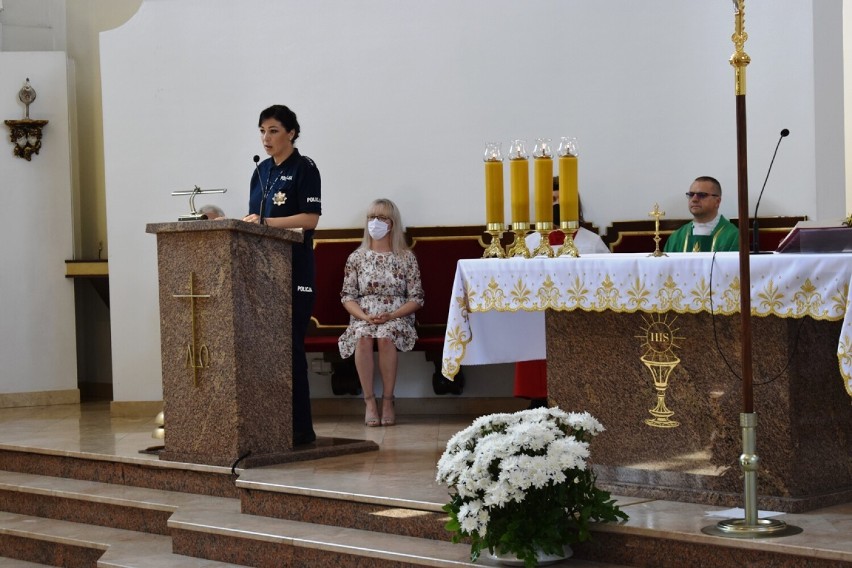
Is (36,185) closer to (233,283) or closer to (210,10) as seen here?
(210,10)

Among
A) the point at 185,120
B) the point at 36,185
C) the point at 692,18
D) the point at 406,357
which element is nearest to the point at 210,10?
the point at 185,120

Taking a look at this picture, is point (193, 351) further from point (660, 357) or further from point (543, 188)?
point (660, 357)

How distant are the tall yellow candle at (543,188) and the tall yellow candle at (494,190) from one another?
0.46 feet

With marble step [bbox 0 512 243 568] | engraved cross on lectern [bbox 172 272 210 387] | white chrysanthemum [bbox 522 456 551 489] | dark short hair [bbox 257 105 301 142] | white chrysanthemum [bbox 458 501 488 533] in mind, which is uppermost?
dark short hair [bbox 257 105 301 142]

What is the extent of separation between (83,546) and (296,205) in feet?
6.05

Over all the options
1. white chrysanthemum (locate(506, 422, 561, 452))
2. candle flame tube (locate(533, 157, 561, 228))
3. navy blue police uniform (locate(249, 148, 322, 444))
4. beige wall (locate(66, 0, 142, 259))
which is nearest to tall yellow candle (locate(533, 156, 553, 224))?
candle flame tube (locate(533, 157, 561, 228))

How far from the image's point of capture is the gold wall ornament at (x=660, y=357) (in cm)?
411

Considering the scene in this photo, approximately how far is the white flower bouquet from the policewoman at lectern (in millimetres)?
1983

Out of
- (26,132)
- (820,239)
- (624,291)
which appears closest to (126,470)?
(624,291)

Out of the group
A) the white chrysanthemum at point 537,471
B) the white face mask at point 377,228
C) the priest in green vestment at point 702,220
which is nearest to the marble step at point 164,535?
the white chrysanthemum at point 537,471

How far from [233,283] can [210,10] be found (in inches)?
131

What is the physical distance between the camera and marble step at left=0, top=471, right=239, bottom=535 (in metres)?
5.18

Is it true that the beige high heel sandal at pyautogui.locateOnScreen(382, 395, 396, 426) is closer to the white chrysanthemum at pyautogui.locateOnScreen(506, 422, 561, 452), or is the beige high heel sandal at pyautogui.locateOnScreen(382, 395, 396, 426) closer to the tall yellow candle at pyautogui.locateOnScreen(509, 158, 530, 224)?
the tall yellow candle at pyautogui.locateOnScreen(509, 158, 530, 224)

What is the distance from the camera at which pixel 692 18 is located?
22.7 feet
